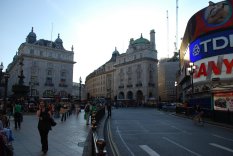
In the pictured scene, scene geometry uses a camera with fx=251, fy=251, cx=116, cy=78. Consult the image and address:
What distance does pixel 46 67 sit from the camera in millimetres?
90062

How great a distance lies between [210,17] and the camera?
4391 cm

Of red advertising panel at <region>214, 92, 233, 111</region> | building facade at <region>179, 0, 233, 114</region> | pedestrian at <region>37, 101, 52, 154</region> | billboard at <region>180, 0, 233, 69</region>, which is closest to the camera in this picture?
pedestrian at <region>37, 101, 52, 154</region>

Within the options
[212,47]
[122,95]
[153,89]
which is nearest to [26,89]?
[212,47]

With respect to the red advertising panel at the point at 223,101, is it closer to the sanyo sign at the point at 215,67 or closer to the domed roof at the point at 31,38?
the sanyo sign at the point at 215,67

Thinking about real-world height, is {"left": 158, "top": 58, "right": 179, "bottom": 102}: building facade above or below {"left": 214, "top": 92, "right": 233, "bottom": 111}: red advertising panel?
above

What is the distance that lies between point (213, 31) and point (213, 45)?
8.24 feet

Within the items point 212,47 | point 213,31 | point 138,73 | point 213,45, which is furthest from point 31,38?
point 213,45

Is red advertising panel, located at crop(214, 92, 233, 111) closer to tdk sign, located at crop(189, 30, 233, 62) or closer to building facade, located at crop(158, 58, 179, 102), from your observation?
tdk sign, located at crop(189, 30, 233, 62)

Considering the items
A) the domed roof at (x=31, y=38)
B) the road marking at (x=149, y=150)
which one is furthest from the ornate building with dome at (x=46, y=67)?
the road marking at (x=149, y=150)

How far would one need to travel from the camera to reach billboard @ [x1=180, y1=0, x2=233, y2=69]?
4084cm

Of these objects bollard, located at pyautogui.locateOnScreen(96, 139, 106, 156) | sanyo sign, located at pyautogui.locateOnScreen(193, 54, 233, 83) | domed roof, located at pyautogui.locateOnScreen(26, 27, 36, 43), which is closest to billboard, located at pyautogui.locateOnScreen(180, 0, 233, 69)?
sanyo sign, located at pyautogui.locateOnScreen(193, 54, 233, 83)

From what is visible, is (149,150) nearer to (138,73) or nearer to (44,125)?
(44,125)

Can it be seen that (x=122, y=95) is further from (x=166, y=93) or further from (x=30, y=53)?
(x=30, y=53)

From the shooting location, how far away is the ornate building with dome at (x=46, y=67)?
85.3 meters
